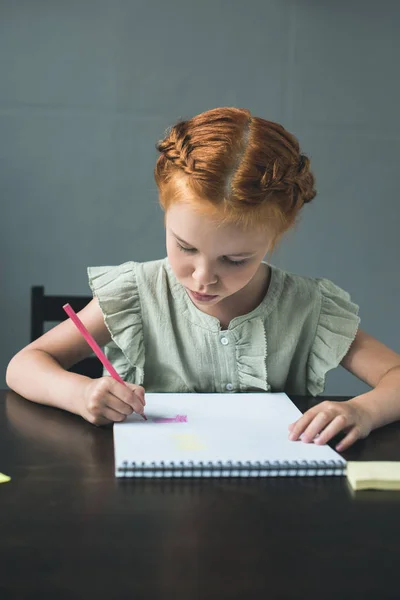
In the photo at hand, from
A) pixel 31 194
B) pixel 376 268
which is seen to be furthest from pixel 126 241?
pixel 376 268

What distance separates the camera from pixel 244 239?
1.04 meters

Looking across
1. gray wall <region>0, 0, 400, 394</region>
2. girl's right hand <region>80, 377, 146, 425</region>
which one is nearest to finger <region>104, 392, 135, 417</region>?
girl's right hand <region>80, 377, 146, 425</region>

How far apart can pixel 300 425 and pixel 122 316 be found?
17.0 inches

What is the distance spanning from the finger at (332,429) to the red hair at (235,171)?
274 mm

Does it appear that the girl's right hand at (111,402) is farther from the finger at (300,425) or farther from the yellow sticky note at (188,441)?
the finger at (300,425)

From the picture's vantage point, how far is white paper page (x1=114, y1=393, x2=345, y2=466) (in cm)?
86

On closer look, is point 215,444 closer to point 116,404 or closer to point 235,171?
point 116,404

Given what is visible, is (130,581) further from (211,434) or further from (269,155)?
(269,155)

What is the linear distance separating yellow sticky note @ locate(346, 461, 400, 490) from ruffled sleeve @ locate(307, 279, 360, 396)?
409 mm

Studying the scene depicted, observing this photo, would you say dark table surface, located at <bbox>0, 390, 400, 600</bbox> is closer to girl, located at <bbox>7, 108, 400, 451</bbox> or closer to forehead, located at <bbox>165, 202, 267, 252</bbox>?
girl, located at <bbox>7, 108, 400, 451</bbox>

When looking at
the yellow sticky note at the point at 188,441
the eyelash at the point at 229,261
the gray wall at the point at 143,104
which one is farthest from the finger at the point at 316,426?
the gray wall at the point at 143,104

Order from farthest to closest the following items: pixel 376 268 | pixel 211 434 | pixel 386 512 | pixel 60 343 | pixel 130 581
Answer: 1. pixel 376 268
2. pixel 60 343
3. pixel 211 434
4. pixel 386 512
5. pixel 130 581

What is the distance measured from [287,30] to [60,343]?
63.1 inches

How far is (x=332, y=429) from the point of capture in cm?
95
